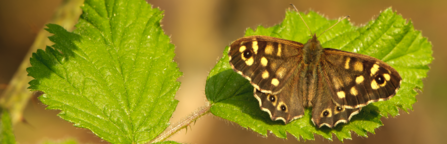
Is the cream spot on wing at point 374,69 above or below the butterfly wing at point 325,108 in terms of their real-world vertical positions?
above

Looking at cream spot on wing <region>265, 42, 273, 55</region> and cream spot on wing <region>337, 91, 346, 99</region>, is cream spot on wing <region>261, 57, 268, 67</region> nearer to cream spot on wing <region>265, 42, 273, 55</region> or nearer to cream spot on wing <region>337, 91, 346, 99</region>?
cream spot on wing <region>265, 42, 273, 55</region>

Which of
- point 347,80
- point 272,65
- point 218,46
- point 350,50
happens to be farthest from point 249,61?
point 218,46

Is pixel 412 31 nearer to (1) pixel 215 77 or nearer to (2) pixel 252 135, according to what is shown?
(1) pixel 215 77

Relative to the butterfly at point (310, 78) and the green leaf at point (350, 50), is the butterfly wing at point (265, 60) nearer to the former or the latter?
the butterfly at point (310, 78)

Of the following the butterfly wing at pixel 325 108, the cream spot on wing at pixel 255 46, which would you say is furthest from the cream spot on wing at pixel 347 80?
the cream spot on wing at pixel 255 46

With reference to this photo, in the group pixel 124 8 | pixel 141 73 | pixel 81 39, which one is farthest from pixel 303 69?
pixel 81 39

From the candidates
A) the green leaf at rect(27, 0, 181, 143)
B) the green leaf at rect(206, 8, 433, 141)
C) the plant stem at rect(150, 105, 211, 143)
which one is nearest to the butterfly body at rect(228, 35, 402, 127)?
the green leaf at rect(206, 8, 433, 141)

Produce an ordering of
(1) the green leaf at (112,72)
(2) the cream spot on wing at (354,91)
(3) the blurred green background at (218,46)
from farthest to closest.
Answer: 1. (3) the blurred green background at (218,46)
2. (2) the cream spot on wing at (354,91)
3. (1) the green leaf at (112,72)

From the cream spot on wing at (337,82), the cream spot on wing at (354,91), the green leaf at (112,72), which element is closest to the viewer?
the green leaf at (112,72)

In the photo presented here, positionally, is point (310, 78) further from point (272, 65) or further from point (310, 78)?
point (272, 65)
